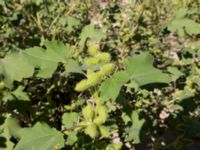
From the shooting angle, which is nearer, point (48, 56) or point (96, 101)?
point (96, 101)

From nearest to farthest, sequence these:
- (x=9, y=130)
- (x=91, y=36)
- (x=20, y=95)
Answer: (x=9, y=130), (x=20, y=95), (x=91, y=36)

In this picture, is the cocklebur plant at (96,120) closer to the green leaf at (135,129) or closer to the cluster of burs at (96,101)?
the cluster of burs at (96,101)

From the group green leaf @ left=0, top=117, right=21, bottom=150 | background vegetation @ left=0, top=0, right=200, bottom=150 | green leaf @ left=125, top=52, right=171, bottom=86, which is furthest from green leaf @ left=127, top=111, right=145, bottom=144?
green leaf @ left=0, top=117, right=21, bottom=150

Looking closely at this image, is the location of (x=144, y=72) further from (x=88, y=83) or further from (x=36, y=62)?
(x=36, y=62)

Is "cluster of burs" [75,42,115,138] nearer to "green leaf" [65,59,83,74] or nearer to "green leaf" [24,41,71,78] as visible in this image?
"green leaf" [65,59,83,74]

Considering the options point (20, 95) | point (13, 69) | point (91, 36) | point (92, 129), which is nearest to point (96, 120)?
→ point (92, 129)

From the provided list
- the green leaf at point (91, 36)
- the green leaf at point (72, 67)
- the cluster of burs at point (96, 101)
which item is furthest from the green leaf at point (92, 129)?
the green leaf at point (91, 36)

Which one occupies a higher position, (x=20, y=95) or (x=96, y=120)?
(x=20, y=95)

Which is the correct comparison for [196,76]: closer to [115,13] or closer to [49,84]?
[49,84]

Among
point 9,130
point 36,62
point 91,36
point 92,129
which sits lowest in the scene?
point 92,129
